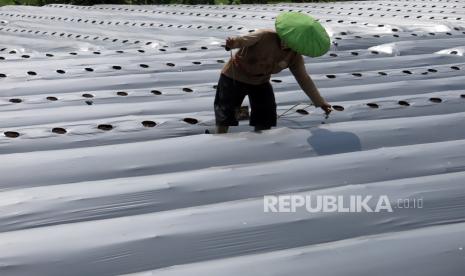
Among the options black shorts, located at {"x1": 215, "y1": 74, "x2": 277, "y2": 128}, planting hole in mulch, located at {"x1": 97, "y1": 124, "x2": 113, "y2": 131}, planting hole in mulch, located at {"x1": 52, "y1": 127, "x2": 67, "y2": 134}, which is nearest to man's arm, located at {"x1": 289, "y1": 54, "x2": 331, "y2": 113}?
black shorts, located at {"x1": 215, "y1": 74, "x2": 277, "y2": 128}

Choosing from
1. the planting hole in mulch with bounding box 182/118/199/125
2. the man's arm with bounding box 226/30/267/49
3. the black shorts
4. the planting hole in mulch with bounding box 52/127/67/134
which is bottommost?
the planting hole in mulch with bounding box 182/118/199/125

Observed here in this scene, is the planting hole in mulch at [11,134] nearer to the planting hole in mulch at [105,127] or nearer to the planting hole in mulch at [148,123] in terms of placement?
the planting hole in mulch at [105,127]

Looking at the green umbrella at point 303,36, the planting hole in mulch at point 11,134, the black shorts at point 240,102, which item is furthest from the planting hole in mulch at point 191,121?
the planting hole in mulch at point 11,134

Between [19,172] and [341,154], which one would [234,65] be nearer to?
[341,154]

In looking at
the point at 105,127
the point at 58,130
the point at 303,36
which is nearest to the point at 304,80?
the point at 303,36

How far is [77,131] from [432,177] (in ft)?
4.72

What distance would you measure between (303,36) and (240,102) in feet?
1.51

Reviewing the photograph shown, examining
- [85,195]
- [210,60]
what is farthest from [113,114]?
[210,60]

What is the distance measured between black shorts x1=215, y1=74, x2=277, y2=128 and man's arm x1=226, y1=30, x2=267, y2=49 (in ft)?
0.80

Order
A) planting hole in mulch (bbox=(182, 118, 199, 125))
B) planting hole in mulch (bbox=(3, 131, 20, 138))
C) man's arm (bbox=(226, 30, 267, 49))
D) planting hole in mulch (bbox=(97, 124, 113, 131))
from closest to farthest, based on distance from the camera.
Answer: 1. man's arm (bbox=(226, 30, 267, 49))
2. planting hole in mulch (bbox=(3, 131, 20, 138))
3. planting hole in mulch (bbox=(97, 124, 113, 131))
4. planting hole in mulch (bbox=(182, 118, 199, 125))

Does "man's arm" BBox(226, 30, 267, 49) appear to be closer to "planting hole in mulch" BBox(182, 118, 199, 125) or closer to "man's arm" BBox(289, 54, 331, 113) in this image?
"man's arm" BBox(289, 54, 331, 113)

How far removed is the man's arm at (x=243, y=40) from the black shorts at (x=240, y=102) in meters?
0.24

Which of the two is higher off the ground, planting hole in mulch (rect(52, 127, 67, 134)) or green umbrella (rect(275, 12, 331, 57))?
green umbrella (rect(275, 12, 331, 57))

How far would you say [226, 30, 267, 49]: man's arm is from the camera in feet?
8.65
